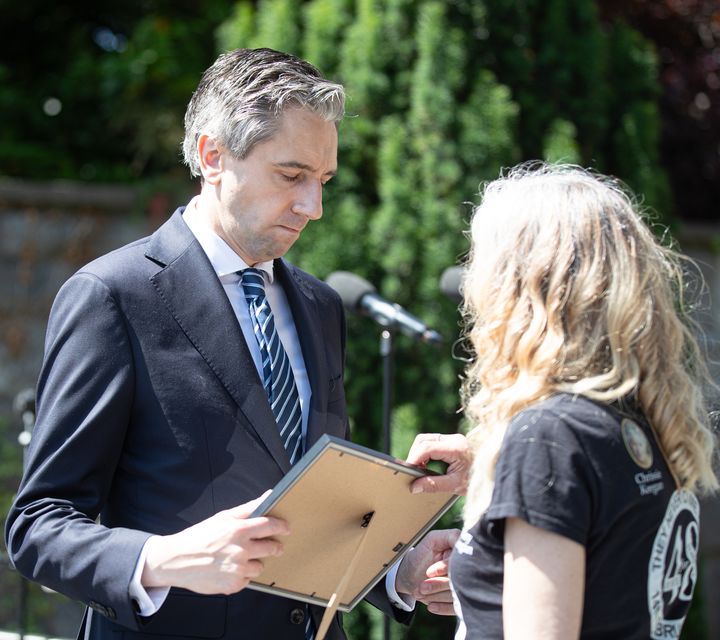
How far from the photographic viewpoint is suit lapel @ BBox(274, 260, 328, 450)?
1.99 meters

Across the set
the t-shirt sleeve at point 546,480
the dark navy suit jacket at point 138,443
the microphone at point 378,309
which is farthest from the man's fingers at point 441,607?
the microphone at point 378,309

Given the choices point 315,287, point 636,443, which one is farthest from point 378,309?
point 636,443

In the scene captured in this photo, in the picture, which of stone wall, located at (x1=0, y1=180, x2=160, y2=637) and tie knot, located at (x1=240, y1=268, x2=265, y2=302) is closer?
tie knot, located at (x1=240, y1=268, x2=265, y2=302)

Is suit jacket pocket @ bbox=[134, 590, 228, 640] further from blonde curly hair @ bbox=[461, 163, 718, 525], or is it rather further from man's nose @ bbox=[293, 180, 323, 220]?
man's nose @ bbox=[293, 180, 323, 220]

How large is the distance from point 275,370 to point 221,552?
0.50 metres

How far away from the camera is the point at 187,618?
Answer: 69.6 inches

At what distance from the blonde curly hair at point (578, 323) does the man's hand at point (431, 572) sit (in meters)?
0.48

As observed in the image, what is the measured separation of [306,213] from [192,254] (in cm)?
25

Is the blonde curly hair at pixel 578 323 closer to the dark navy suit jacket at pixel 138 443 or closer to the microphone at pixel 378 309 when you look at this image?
the dark navy suit jacket at pixel 138 443

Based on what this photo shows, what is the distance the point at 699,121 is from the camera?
233 inches

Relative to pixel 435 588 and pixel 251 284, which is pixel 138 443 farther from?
pixel 435 588

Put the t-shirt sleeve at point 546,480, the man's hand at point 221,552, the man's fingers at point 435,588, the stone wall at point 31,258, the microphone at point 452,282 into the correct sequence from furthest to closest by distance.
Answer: the stone wall at point 31,258 < the microphone at point 452,282 < the man's fingers at point 435,588 < the man's hand at point 221,552 < the t-shirt sleeve at point 546,480

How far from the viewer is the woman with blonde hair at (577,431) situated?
1360mm

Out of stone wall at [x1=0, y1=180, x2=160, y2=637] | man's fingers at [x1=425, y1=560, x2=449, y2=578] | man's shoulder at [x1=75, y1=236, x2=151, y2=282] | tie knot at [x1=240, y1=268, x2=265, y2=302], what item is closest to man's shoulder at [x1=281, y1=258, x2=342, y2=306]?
tie knot at [x1=240, y1=268, x2=265, y2=302]
